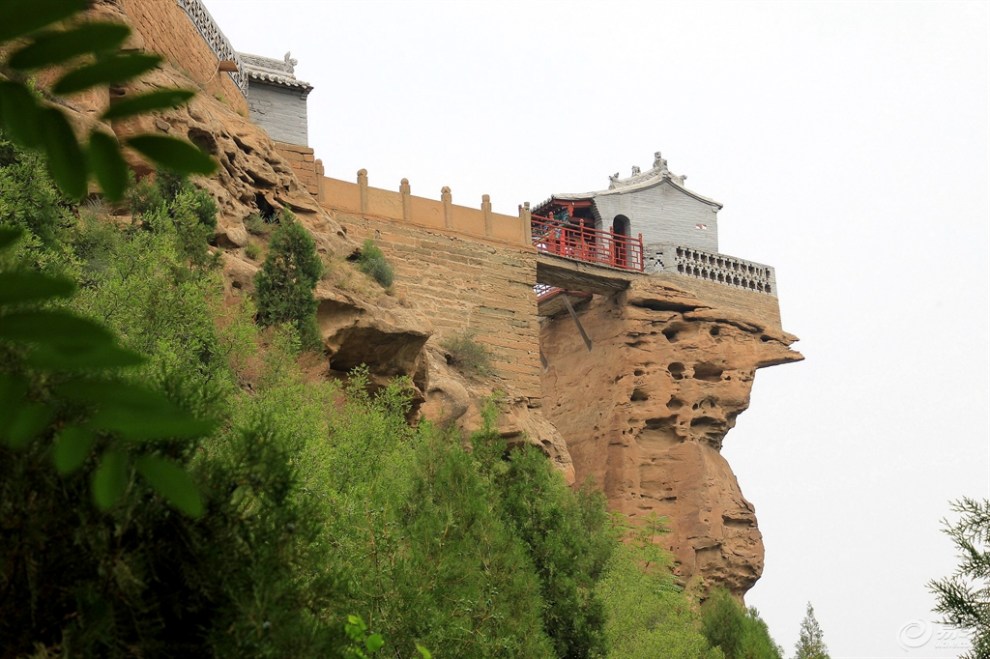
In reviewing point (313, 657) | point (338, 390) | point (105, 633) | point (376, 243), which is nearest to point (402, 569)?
point (313, 657)

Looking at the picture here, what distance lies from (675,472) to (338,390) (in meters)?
11.9

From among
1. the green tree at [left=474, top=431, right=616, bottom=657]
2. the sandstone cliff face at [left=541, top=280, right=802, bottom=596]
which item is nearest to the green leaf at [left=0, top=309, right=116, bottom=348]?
the green tree at [left=474, top=431, right=616, bottom=657]

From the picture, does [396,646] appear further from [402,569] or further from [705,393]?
[705,393]

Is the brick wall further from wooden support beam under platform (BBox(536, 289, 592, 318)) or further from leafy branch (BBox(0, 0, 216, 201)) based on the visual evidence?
leafy branch (BBox(0, 0, 216, 201))

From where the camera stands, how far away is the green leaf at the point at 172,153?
2092mm

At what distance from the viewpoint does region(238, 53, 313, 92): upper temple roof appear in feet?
89.3

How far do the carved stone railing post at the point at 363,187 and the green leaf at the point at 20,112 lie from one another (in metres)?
24.4

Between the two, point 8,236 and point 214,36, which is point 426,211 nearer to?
point 214,36

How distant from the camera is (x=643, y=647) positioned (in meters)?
20.4

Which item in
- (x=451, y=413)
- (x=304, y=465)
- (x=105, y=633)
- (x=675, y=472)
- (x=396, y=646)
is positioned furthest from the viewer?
(x=675, y=472)

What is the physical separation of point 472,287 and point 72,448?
82.6 feet

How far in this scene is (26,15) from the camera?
77.9 inches

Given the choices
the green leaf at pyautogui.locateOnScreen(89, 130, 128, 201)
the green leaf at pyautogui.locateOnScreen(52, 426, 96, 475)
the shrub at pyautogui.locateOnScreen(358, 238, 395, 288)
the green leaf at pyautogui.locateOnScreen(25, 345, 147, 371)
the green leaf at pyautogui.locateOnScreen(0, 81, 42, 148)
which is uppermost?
the shrub at pyautogui.locateOnScreen(358, 238, 395, 288)

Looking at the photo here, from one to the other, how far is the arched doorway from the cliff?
1.18m
